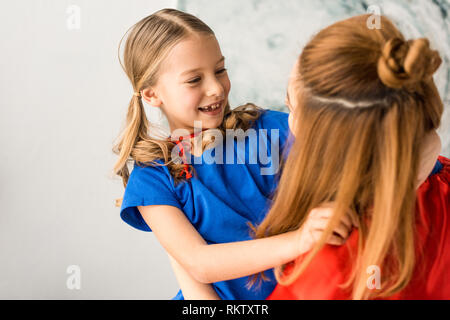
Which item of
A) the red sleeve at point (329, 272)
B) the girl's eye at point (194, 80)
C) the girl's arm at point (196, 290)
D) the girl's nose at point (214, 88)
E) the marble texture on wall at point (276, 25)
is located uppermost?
the marble texture on wall at point (276, 25)

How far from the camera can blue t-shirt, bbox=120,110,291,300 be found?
3.26 feet

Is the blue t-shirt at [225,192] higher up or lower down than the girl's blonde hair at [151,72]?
lower down

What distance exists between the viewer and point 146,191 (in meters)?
0.97

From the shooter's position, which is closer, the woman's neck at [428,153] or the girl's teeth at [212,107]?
the woman's neck at [428,153]

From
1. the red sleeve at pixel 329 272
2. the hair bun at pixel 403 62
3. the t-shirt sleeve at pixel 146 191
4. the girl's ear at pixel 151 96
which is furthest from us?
the girl's ear at pixel 151 96

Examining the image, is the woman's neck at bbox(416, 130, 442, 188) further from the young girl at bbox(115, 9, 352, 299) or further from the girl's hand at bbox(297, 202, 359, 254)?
the young girl at bbox(115, 9, 352, 299)

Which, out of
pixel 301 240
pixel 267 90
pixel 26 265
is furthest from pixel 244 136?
pixel 26 265

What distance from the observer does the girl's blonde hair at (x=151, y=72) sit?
1.00 metres

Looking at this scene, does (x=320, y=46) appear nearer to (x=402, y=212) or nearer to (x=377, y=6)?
(x=402, y=212)

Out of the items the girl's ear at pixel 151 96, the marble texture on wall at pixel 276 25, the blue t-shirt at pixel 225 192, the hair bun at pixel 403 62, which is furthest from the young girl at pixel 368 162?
the marble texture on wall at pixel 276 25

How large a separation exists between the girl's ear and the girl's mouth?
0.32 feet

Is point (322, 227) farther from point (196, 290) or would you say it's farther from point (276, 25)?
point (276, 25)

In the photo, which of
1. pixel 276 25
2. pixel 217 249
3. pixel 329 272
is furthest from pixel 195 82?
pixel 276 25

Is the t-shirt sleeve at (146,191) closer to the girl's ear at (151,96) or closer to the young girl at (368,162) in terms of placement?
the girl's ear at (151,96)
